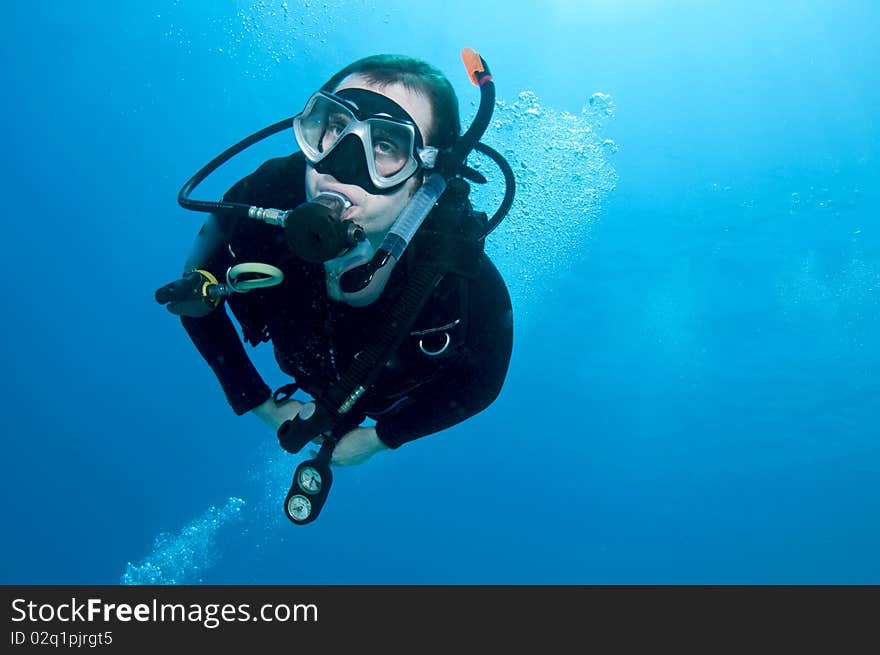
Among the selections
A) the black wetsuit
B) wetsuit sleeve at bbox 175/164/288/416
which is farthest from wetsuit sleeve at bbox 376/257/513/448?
wetsuit sleeve at bbox 175/164/288/416

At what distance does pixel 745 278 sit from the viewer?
1808 centimetres

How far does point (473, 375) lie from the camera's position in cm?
275

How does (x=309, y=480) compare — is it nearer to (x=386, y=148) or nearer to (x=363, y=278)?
(x=363, y=278)

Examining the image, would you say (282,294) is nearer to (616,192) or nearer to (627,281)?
(616,192)

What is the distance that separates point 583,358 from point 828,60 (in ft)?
45.8

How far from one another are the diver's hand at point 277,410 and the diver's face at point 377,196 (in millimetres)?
1073

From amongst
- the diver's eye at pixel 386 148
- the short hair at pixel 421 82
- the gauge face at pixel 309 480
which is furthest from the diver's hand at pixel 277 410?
the short hair at pixel 421 82

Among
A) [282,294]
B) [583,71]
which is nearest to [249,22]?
[583,71]

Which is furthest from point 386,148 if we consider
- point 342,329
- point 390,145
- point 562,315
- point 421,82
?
point 562,315

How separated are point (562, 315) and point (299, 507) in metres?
20.1

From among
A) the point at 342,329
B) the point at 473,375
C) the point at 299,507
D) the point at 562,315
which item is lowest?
the point at 299,507

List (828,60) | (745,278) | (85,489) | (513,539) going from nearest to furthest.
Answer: (828,60) → (745,278) → (85,489) → (513,539)

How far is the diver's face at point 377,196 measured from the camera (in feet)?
7.51

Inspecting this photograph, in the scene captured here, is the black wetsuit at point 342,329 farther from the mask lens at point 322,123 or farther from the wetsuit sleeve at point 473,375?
the mask lens at point 322,123
